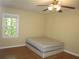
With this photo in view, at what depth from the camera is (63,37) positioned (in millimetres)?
4230

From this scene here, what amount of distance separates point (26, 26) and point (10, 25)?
89cm

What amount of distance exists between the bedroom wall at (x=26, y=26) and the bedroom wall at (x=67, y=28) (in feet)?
2.71

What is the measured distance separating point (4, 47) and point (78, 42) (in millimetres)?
3553

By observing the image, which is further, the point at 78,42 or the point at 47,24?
the point at 47,24

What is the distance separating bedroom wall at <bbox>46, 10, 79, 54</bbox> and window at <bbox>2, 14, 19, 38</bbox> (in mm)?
2106

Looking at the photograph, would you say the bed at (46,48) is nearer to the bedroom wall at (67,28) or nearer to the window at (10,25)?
the bedroom wall at (67,28)

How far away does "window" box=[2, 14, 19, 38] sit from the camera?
167 inches

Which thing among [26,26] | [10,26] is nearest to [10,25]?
[10,26]

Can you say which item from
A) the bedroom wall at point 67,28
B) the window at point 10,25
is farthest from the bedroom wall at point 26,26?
the bedroom wall at point 67,28

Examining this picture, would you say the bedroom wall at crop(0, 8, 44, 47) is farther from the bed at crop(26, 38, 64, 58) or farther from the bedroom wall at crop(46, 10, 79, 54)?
the bed at crop(26, 38, 64, 58)

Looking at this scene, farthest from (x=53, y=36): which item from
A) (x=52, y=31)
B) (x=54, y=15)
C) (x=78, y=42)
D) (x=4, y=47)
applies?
(x=4, y=47)

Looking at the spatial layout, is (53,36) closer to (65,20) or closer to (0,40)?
(65,20)

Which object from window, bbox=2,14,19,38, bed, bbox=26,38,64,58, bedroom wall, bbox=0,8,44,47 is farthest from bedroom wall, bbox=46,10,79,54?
window, bbox=2,14,19,38

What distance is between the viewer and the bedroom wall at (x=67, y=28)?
3.67m
